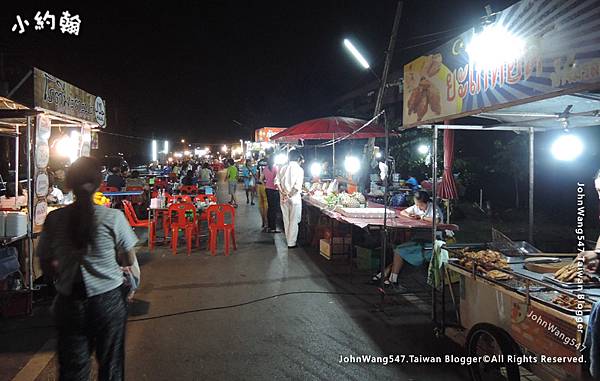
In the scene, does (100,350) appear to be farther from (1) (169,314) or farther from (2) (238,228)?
(2) (238,228)

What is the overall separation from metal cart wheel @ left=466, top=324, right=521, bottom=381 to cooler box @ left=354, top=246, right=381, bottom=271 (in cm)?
383

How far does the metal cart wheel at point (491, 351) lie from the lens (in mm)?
3690

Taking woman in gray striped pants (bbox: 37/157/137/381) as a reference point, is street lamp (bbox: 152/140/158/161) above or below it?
above

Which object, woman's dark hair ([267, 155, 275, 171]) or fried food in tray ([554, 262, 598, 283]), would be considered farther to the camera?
woman's dark hair ([267, 155, 275, 171])

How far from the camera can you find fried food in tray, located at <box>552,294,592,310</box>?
3385mm

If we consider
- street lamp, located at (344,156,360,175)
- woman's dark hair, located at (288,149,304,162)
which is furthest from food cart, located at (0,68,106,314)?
street lamp, located at (344,156,360,175)

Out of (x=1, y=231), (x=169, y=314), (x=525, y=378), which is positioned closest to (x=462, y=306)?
(x=525, y=378)

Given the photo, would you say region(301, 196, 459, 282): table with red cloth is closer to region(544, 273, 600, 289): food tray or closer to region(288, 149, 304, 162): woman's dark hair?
region(288, 149, 304, 162): woman's dark hair

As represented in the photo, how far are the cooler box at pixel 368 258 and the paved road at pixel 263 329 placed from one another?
35cm

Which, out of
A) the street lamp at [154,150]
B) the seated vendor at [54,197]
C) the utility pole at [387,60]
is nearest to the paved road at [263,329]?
the seated vendor at [54,197]

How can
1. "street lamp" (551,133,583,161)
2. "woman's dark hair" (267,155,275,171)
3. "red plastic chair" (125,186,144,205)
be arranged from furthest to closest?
1. "red plastic chair" (125,186,144,205)
2. "woman's dark hair" (267,155,275,171)
3. "street lamp" (551,133,583,161)

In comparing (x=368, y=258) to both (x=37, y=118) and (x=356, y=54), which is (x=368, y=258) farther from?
(x=356, y=54)

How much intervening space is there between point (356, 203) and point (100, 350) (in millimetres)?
6772

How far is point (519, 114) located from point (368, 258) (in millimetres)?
4002
